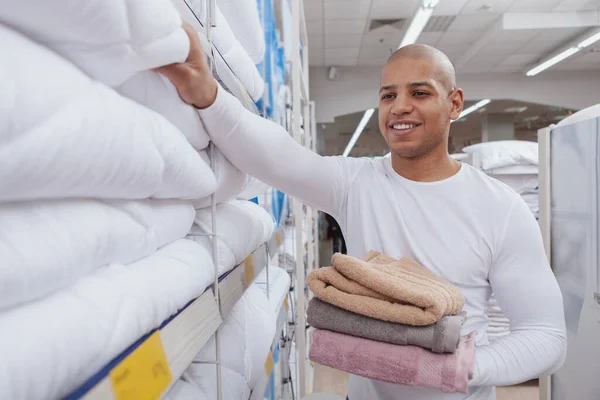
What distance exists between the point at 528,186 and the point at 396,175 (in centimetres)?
353

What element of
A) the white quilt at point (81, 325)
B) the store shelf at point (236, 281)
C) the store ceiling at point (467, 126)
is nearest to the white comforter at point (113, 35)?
the white quilt at point (81, 325)

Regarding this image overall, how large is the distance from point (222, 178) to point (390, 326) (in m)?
0.46

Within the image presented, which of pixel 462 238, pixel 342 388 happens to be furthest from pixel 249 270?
pixel 342 388

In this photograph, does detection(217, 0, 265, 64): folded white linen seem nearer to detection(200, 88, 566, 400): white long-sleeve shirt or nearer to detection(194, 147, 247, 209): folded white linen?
detection(200, 88, 566, 400): white long-sleeve shirt

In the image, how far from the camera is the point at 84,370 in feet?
1.45

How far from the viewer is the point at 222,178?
1.00 m

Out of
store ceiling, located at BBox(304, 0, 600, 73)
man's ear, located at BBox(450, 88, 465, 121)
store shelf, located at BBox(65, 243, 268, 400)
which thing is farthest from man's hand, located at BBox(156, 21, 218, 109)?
store ceiling, located at BBox(304, 0, 600, 73)

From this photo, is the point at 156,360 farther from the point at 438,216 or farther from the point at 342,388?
the point at 342,388

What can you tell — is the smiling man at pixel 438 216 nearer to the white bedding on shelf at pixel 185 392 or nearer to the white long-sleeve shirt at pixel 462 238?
the white long-sleeve shirt at pixel 462 238

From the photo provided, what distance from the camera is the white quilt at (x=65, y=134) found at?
360 millimetres

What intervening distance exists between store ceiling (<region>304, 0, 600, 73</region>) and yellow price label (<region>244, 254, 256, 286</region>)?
4.79 meters

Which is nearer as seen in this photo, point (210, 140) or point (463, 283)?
point (210, 140)

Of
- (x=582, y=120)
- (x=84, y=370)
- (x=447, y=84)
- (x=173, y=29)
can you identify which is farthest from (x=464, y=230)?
(x=582, y=120)

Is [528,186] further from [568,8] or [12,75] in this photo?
[12,75]
